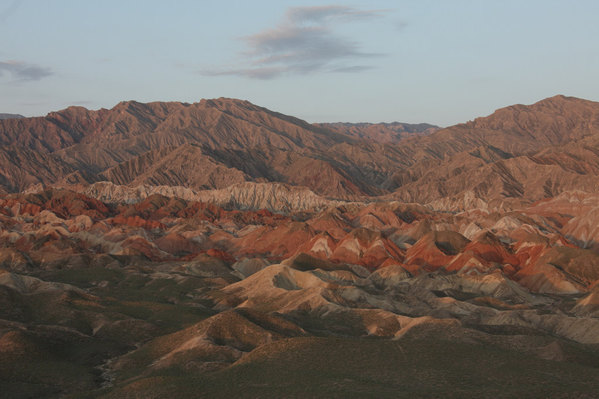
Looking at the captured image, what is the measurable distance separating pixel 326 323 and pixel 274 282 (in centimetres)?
3195

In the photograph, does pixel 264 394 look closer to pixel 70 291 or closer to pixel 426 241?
pixel 70 291

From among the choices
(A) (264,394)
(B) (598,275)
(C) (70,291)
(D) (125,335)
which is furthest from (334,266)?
(A) (264,394)

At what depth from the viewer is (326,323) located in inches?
3780

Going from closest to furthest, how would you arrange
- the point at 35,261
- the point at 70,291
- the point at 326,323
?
1. the point at 326,323
2. the point at 70,291
3. the point at 35,261

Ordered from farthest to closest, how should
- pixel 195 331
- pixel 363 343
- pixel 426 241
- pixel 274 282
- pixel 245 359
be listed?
1. pixel 426 241
2. pixel 274 282
3. pixel 195 331
4. pixel 363 343
5. pixel 245 359

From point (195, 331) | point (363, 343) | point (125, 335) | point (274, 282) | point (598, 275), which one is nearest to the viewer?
point (363, 343)

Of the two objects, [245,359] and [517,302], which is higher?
[245,359]

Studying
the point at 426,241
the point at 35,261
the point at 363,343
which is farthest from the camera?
the point at 426,241

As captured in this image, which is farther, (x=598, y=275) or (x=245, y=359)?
(x=598, y=275)

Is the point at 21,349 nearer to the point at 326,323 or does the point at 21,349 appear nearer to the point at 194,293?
the point at 326,323

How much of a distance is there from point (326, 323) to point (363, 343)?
29.4 metres

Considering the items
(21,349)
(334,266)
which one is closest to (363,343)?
→ (21,349)

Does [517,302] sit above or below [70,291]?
below

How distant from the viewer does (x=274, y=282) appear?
126688 millimetres
